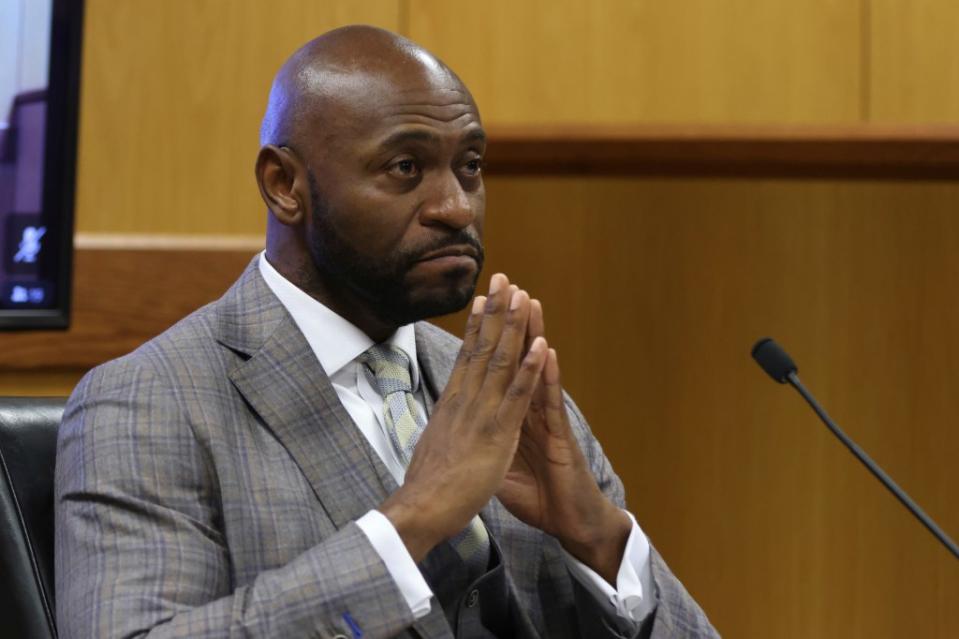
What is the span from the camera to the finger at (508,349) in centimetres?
123

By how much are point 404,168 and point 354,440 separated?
291 mm

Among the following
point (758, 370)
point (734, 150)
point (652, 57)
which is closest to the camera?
point (734, 150)

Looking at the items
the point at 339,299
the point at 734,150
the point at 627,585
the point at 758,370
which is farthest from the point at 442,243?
the point at 758,370

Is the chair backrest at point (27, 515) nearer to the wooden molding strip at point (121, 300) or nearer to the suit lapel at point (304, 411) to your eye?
the suit lapel at point (304, 411)

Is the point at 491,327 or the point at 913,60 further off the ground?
the point at 913,60

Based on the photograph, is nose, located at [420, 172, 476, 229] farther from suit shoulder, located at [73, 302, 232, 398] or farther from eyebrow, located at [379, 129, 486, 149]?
suit shoulder, located at [73, 302, 232, 398]

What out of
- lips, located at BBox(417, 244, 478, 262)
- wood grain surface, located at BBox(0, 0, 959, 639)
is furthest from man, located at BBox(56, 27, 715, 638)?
wood grain surface, located at BBox(0, 0, 959, 639)

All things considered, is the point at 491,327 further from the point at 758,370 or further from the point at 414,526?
the point at 758,370

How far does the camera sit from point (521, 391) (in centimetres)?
122

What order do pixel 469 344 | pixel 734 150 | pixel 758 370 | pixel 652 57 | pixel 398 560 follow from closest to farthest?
1. pixel 398 560
2. pixel 469 344
3. pixel 734 150
4. pixel 652 57
5. pixel 758 370

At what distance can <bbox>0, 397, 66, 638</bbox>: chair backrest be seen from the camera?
1223 mm

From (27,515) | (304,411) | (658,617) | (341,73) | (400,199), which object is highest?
(341,73)

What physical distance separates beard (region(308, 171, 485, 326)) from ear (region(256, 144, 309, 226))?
1.3 inches

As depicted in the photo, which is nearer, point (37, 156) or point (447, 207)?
point (447, 207)
